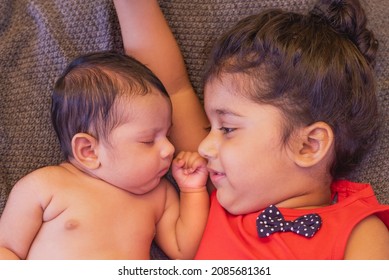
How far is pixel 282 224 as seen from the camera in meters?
1.10

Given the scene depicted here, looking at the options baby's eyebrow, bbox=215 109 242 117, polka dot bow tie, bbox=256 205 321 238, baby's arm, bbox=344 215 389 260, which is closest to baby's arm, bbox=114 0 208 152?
baby's eyebrow, bbox=215 109 242 117

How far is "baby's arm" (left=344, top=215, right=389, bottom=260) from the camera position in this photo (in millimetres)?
1048

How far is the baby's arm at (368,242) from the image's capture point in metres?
1.05

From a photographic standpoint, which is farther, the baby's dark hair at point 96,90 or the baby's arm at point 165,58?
the baby's arm at point 165,58

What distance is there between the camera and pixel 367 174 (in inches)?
49.3

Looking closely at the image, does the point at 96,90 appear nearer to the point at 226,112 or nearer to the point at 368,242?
the point at 226,112

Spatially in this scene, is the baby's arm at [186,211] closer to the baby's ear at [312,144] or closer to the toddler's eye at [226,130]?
the toddler's eye at [226,130]

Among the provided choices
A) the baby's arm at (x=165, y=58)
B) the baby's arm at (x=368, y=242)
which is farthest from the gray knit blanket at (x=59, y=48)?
the baby's arm at (x=368, y=242)

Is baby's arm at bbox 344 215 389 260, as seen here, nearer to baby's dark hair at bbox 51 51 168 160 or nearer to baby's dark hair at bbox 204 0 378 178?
baby's dark hair at bbox 204 0 378 178

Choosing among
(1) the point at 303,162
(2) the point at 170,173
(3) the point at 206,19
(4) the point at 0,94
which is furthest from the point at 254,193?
(4) the point at 0,94

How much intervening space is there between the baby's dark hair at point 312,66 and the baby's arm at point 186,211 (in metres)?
0.21

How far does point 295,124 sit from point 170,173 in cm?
37

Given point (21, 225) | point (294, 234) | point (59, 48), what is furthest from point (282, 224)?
point (59, 48)
